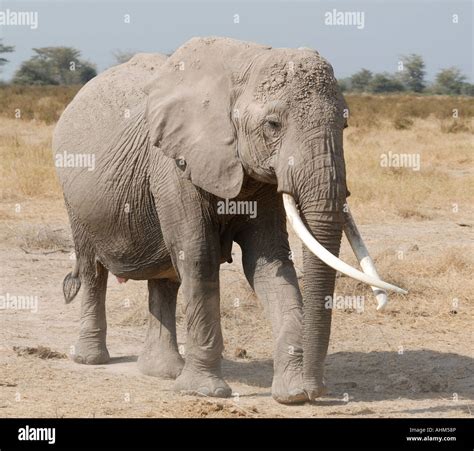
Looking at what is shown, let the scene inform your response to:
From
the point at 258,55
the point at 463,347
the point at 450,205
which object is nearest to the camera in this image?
the point at 258,55

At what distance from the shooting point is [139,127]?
738 cm

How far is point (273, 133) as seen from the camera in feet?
20.3

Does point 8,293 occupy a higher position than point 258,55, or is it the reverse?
point 258,55

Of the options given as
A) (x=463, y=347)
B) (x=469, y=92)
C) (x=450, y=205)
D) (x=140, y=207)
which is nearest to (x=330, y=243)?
(x=140, y=207)

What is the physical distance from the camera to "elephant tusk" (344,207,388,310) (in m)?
6.09

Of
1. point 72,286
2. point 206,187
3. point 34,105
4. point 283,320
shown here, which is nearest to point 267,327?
point 72,286

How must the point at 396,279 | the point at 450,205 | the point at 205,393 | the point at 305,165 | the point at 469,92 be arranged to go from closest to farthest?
the point at 305,165
the point at 205,393
the point at 396,279
the point at 450,205
the point at 469,92

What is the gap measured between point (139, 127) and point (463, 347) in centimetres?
282

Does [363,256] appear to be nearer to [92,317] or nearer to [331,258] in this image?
[331,258]
